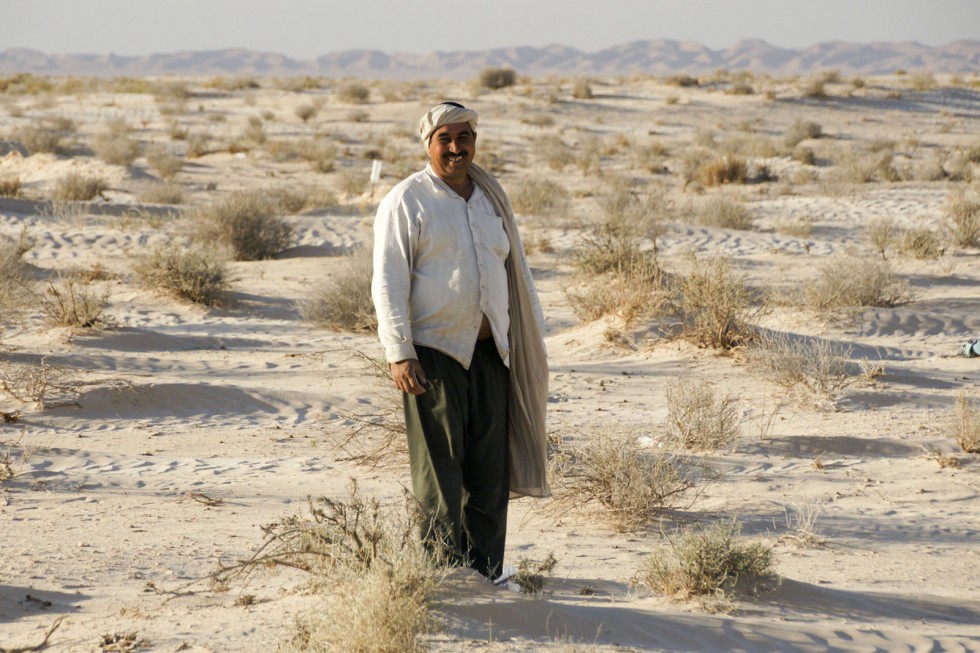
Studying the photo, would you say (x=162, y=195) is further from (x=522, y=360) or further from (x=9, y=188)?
(x=522, y=360)

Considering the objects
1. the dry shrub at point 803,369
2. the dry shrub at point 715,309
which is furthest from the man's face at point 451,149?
the dry shrub at point 715,309

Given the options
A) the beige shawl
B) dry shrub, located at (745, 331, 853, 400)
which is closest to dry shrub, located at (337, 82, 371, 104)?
dry shrub, located at (745, 331, 853, 400)

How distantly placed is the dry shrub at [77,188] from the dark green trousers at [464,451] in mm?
14669

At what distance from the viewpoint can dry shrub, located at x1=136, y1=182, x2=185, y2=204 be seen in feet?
57.3

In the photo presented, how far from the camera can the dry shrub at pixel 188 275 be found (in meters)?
10.6

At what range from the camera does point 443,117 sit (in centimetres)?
370

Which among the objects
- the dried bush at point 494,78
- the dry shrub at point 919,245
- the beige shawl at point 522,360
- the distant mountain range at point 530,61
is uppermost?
the distant mountain range at point 530,61

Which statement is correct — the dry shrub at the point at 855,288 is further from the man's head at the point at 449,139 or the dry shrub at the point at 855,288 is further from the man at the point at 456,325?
the man's head at the point at 449,139

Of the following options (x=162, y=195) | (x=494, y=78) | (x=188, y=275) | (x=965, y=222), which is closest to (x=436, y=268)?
(x=188, y=275)

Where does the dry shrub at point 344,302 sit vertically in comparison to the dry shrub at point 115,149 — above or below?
below

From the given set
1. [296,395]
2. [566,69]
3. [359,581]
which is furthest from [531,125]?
[566,69]

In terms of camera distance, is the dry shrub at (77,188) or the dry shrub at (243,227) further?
the dry shrub at (77,188)

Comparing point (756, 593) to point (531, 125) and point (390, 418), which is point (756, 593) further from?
point (531, 125)

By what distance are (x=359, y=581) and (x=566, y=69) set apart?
590 feet
